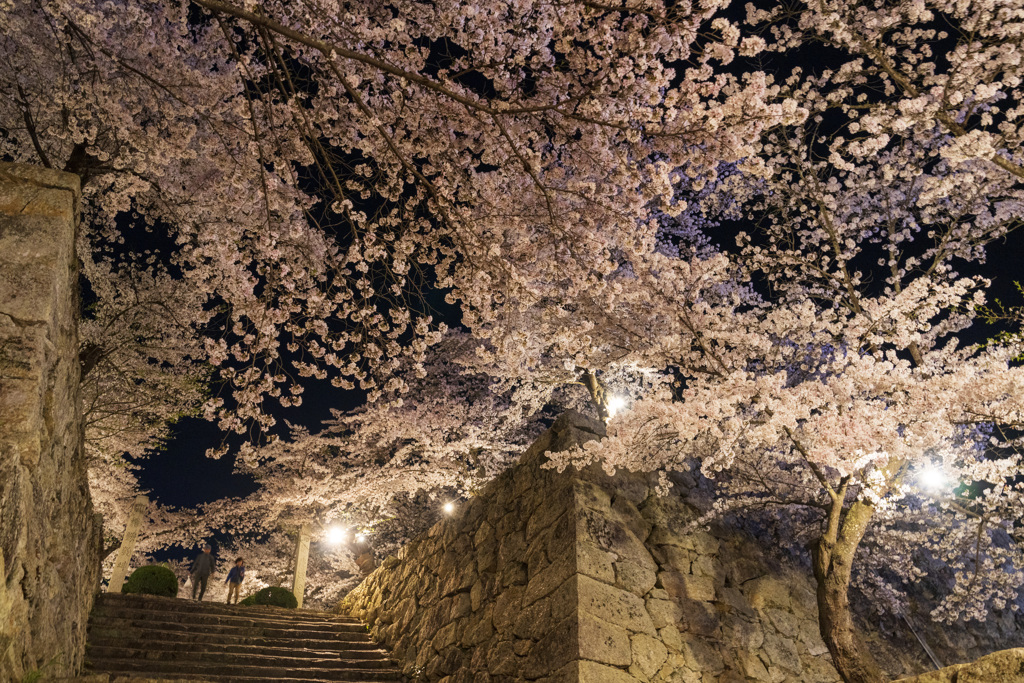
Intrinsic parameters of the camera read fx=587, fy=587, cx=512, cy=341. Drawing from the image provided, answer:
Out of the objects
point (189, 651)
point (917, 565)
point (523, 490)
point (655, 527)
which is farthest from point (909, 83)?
point (189, 651)

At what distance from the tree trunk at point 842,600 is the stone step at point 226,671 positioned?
4.71 meters

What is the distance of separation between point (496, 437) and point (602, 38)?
10.2 meters

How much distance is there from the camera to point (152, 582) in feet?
33.4

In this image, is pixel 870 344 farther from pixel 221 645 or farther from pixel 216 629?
pixel 216 629

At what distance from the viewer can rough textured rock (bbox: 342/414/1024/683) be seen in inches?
204

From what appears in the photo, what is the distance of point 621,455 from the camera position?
6145mm

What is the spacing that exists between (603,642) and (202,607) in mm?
6514

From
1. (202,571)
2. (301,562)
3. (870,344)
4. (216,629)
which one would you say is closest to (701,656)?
(870,344)

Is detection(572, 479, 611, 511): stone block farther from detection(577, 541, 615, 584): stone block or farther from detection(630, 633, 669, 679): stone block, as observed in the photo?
detection(630, 633, 669, 679): stone block

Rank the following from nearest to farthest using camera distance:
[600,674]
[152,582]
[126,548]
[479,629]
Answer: [600,674], [479,629], [152,582], [126,548]

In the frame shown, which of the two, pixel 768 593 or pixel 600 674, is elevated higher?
pixel 768 593

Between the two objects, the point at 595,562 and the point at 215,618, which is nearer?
the point at 595,562

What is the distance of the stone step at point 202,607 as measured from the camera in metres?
8.05

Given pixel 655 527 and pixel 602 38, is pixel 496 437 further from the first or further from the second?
pixel 602 38
